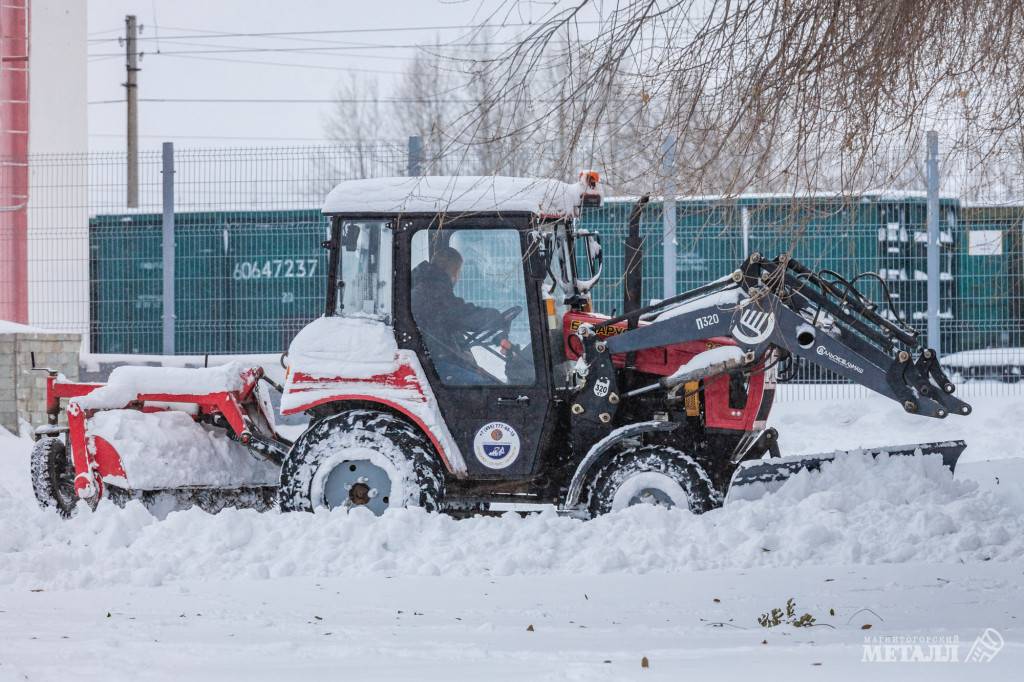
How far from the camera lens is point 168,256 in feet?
39.1

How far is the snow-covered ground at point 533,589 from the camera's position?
465 cm

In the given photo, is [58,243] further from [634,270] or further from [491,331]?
[634,270]

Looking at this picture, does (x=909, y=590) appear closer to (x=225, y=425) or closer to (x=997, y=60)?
(x=997, y=60)

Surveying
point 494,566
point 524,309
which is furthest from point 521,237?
point 494,566

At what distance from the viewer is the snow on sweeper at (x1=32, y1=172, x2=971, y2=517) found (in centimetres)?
702

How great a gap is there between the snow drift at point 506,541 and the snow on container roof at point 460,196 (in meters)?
1.74

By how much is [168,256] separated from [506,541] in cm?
662

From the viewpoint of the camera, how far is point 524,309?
23.5 ft

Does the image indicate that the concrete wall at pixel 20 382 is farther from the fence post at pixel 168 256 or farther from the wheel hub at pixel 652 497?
the wheel hub at pixel 652 497

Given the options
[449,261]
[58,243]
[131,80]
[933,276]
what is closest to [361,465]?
[449,261]

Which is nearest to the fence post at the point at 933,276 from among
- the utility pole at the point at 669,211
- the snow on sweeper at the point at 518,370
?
the utility pole at the point at 669,211

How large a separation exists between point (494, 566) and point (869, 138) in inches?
113

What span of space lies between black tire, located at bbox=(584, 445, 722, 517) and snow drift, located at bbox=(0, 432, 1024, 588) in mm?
196

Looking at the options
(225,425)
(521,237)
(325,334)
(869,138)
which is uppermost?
(869,138)
